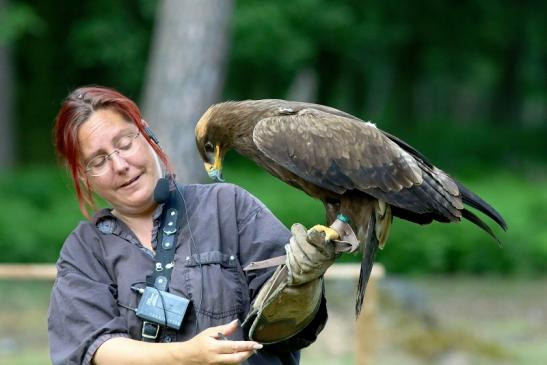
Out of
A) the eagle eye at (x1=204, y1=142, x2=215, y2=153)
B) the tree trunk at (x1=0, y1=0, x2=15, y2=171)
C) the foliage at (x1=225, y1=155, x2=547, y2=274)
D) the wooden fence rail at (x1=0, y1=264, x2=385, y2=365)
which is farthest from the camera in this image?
the tree trunk at (x1=0, y1=0, x2=15, y2=171)

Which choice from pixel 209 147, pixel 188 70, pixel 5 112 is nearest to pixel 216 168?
pixel 209 147

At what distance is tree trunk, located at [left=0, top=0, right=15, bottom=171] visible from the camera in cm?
1650

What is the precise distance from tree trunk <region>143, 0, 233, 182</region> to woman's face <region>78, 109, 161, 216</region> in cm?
631

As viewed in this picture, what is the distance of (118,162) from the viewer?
2.98m

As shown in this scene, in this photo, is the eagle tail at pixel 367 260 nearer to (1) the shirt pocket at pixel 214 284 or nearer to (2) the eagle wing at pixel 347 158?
(2) the eagle wing at pixel 347 158

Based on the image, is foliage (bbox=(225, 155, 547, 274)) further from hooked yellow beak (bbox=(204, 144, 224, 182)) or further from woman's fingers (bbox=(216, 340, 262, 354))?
woman's fingers (bbox=(216, 340, 262, 354))

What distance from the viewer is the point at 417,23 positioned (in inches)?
1022

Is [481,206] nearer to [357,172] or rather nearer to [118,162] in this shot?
[357,172]

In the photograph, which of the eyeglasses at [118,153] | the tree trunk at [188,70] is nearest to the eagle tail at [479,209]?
the eyeglasses at [118,153]

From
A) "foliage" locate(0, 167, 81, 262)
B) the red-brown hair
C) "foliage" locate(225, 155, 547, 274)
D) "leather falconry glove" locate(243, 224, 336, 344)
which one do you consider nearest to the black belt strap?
the red-brown hair

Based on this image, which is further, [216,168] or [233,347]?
[216,168]

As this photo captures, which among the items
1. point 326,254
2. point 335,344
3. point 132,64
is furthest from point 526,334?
point 132,64

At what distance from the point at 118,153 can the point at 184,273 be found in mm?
393

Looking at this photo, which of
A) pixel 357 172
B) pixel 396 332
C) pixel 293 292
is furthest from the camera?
pixel 396 332
